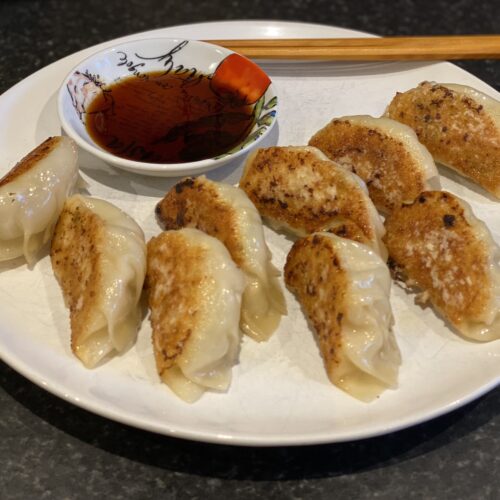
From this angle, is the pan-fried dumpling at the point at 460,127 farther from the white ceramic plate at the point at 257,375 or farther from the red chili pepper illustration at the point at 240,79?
the red chili pepper illustration at the point at 240,79

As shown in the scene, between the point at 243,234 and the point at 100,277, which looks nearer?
the point at 100,277

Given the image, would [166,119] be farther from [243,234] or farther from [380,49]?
[380,49]

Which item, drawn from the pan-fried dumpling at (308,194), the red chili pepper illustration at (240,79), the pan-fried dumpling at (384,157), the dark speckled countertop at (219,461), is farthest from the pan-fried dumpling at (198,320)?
the red chili pepper illustration at (240,79)

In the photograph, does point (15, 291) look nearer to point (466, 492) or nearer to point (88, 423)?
point (88, 423)

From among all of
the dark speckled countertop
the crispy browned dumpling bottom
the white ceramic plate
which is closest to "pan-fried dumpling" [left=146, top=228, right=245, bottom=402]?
the white ceramic plate

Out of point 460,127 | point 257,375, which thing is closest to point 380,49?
point 460,127

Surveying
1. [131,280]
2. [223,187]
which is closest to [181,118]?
[223,187]
